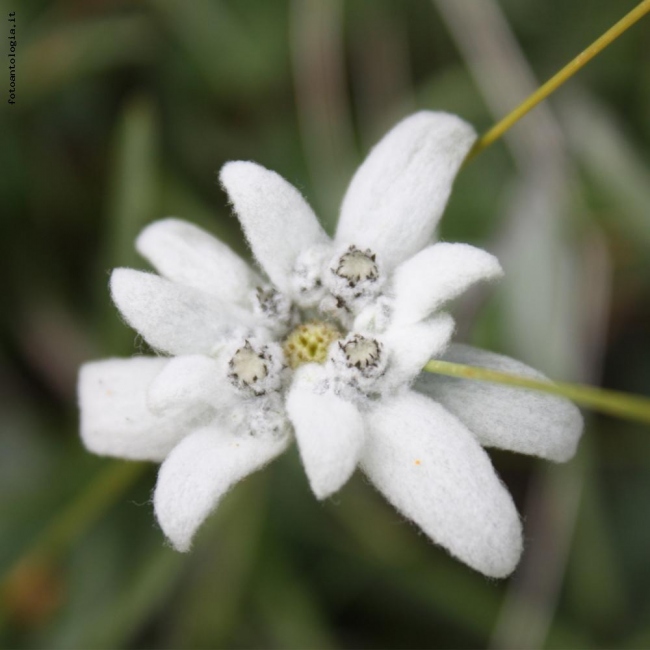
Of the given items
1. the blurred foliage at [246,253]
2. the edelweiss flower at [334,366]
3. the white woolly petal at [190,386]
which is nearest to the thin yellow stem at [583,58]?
the edelweiss flower at [334,366]

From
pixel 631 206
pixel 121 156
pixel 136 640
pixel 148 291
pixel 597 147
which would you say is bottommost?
pixel 136 640

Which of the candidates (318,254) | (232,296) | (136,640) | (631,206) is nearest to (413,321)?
(318,254)

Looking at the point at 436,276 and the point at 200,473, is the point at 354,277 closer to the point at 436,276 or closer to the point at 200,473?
the point at 436,276

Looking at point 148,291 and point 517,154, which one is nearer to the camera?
point 148,291

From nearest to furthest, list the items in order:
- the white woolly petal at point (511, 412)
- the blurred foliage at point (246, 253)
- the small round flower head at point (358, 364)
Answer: the small round flower head at point (358, 364) → the white woolly petal at point (511, 412) → the blurred foliage at point (246, 253)

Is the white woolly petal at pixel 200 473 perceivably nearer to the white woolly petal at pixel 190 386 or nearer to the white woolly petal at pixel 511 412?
the white woolly petal at pixel 190 386

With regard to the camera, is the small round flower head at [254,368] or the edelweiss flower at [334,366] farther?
the small round flower head at [254,368]

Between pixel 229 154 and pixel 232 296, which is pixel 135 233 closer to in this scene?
pixel 229 154
